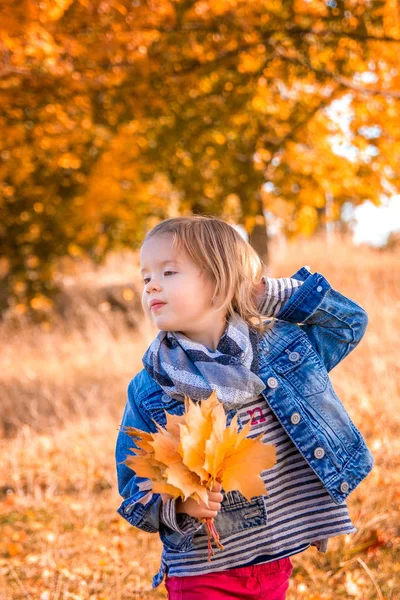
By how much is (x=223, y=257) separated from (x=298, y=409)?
446 millimetres

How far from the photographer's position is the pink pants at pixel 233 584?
1.68 meters

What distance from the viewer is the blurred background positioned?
3.03 metres

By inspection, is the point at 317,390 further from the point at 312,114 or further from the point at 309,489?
the point at 312,114

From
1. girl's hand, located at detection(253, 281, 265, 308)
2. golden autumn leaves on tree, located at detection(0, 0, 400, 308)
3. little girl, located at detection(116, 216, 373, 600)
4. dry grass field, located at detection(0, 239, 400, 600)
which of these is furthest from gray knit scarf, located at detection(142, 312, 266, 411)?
golden autumn leaves on tree, located at detection(0, 0, 400, 308)

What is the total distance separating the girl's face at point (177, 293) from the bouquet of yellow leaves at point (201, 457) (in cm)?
34

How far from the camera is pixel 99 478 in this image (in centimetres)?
406

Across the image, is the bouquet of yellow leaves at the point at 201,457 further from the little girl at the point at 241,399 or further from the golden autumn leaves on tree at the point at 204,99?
the golden autumn leaves on tree at the point at 204,99

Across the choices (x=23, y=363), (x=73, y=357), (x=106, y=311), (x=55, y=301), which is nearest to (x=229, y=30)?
(x=73, y=357)

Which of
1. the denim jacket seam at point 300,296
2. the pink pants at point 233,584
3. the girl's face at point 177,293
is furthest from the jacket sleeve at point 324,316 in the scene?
the pink pants at point 233,584

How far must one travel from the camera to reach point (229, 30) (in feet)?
14.9

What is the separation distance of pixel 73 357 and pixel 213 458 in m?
6.35

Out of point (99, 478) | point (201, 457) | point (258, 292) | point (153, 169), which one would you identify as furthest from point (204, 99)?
point (201, 457)

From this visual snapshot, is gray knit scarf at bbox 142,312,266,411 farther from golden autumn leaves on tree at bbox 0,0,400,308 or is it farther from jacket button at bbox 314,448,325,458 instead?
golden autumn leaves on tree at bbox 0,0,400,308

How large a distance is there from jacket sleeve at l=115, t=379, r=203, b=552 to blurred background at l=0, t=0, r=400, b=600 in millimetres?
1039
